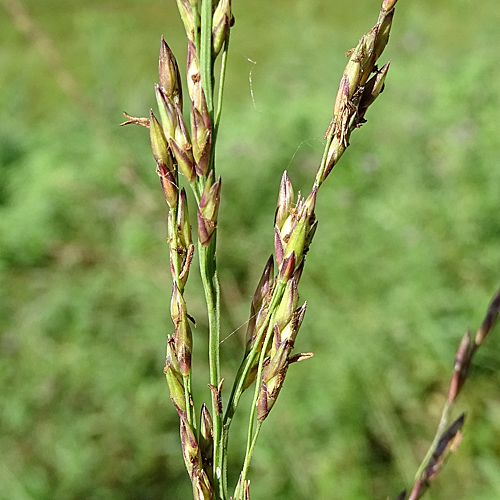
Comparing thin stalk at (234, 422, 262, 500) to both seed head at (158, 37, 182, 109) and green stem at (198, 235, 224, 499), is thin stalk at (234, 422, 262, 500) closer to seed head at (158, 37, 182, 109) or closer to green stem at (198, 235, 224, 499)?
green stem at (198, 235, 224, 499)

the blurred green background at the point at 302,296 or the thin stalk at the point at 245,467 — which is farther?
the blurred green background at the point at 302,296

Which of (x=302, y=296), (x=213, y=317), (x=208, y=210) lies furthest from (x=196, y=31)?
(x=302, y=296)

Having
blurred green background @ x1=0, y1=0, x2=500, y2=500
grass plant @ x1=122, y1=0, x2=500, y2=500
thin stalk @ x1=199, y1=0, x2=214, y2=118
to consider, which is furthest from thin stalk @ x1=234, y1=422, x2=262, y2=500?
blurred green background @ x1=0, y1=0, x2=500, y2=500

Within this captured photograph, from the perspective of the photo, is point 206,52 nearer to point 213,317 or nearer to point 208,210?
point 208,210

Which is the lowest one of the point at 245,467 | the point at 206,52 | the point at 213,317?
the point at 245,467

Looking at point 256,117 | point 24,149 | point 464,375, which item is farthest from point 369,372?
point 24,149

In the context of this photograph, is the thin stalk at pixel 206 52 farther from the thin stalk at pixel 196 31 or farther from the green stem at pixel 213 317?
the green stem at pixel 213 317

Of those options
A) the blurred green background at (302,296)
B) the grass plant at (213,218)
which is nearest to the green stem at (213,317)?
the grass plant at (213,218)

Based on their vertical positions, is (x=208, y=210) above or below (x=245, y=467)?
above
